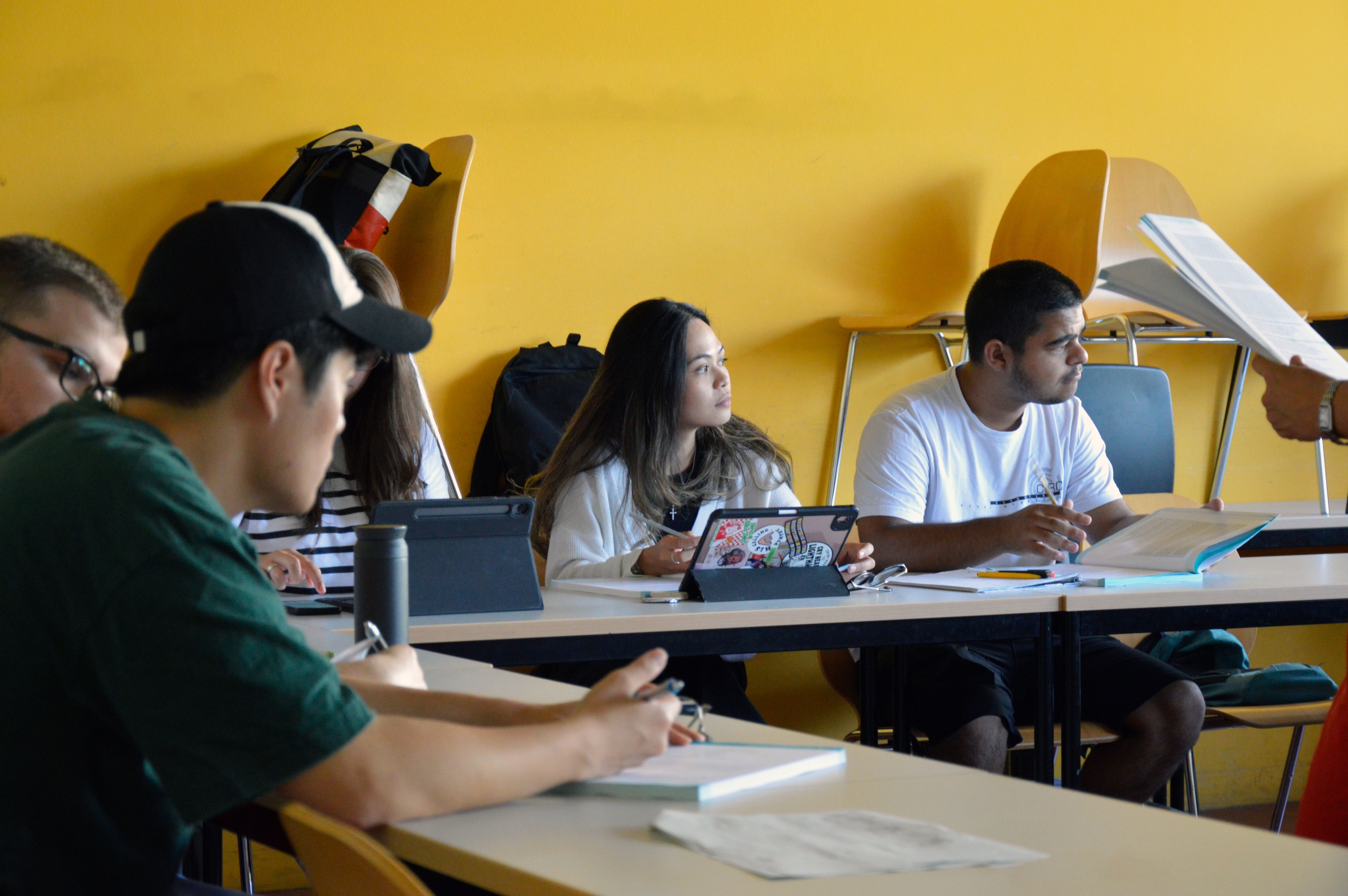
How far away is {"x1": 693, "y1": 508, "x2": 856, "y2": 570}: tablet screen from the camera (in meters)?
2.20

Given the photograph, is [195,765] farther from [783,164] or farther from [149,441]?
[783,164]

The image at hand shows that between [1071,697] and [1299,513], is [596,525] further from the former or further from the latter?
[1299,513]

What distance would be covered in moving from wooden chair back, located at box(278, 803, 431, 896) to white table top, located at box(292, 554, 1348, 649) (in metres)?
0.92

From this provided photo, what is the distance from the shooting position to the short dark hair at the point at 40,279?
178 cm

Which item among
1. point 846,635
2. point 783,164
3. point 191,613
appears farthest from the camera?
point 783,164

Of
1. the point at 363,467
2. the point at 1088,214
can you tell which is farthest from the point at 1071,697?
the point at 1088,214

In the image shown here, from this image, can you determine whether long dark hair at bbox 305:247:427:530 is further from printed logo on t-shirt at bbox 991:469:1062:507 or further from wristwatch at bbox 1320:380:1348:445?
wristwatch at bbox 1320:380:1348:445

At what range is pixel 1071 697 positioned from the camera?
2.27m

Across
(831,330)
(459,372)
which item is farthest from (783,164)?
(459,372)

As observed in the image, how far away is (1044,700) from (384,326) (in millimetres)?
1554

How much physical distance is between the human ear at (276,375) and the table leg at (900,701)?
1743mm

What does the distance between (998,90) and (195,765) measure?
12.7 feet

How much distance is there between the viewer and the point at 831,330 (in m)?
4.04

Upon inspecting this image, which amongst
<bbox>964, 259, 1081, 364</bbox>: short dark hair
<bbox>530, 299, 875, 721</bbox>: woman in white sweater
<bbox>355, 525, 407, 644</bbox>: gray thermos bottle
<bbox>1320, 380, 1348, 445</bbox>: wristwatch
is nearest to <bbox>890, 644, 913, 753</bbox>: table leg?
<bbox>530, 299, 875, 721</bbox>: woman in white sweater
